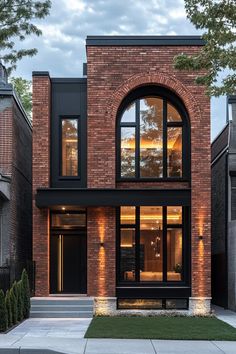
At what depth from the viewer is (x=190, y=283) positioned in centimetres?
2019

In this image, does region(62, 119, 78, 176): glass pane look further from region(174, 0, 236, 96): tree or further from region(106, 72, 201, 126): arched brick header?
region(174, 0, 236, 96): tree

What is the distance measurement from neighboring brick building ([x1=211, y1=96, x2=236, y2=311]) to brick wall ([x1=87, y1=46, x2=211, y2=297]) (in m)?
1.44

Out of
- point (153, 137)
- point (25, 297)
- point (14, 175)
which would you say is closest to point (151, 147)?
point (153, 137)

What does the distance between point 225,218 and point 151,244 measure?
3.32m

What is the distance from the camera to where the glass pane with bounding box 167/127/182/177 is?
20.8m

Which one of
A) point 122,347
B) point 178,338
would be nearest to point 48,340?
point 122,347

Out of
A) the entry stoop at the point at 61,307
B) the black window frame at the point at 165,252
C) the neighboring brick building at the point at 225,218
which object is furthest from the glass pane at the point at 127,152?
the entry stoop at the point at 61,307

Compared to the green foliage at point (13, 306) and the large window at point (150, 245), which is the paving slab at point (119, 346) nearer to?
the green foliage at point (13, 306)

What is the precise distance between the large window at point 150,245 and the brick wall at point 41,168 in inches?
101

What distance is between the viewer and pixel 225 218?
22.2 m

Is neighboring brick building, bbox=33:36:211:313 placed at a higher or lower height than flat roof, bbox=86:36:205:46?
lower

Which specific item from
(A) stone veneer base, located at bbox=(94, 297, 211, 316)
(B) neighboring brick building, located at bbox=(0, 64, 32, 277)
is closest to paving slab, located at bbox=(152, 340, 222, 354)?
(A) stone veneer base, located at bbox=(94, 297, 211, 316)

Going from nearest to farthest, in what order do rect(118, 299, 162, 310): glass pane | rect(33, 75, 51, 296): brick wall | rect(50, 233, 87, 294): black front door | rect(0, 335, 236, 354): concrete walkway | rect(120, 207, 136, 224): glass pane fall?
rect(0, 335, 236, 354): concrete walkway, rect(33, 75, 51, 296): brick wall, rect(118, 299, 162, 310): glass pane, rect(120, 207, 136, 224): glass pane, rect(50, 233, 87, 294): black front door

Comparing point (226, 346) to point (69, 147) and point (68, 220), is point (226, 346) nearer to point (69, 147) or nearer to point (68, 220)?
point (68, 220)
